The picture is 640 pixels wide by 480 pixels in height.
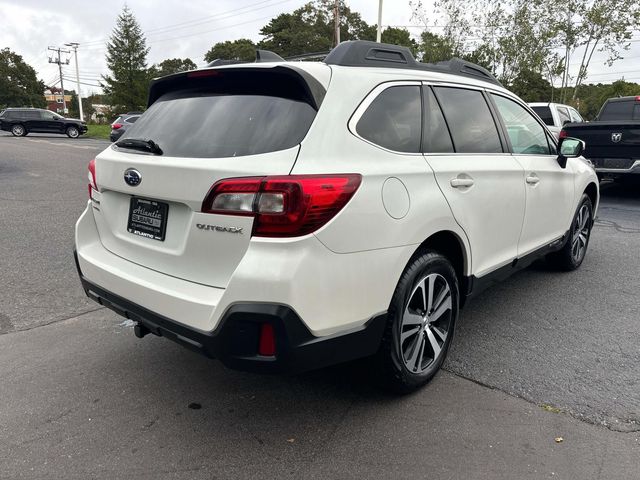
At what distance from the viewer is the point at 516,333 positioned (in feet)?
12.3

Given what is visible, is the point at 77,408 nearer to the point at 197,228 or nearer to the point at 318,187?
the point at 197,228

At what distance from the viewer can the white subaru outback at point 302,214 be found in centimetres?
211

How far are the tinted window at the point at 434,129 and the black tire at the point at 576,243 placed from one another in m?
2.55

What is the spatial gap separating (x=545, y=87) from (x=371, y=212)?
29.1m

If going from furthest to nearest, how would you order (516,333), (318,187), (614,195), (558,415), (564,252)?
(614,195)
(564,252)
(516,333)
(558,415)
(318,187)

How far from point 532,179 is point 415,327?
1797 mm

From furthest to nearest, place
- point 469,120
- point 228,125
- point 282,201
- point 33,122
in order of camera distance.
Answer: point 33,122, point 469,120, point 228,125, point 282,201

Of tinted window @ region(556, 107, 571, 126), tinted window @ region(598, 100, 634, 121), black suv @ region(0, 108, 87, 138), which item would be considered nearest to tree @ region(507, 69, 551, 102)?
tinted window @ region(556, 107, 571, 126)

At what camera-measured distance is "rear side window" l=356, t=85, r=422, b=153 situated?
252 centimetres

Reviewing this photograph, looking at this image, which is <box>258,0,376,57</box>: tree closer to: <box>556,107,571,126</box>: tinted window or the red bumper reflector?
<box>556,107,571,126</box>: tinted window

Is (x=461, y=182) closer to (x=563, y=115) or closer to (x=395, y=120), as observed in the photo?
(x=395, y=120)

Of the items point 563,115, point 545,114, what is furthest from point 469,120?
point 563,115

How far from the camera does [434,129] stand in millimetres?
2984

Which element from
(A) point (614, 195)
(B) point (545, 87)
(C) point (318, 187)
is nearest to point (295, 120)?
(C) point (318, 187)
